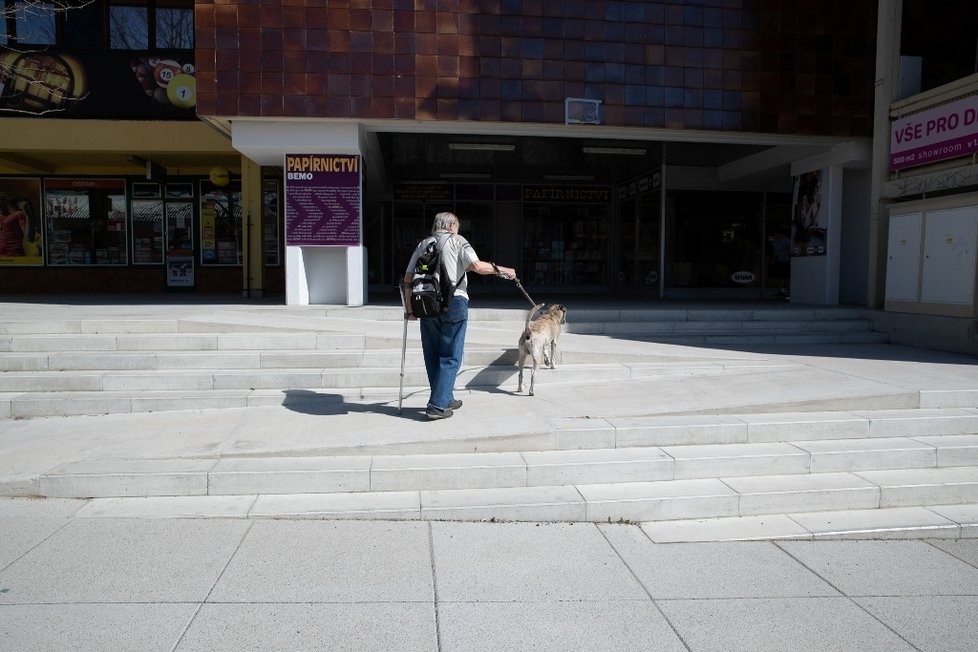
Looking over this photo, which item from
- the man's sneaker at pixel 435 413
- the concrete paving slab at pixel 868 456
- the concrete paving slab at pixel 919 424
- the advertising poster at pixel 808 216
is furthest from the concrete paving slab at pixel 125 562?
the advertising poster at pixel 808 216

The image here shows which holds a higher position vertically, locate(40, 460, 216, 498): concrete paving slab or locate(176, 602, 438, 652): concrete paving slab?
locate(40, 460, 216, 498): concrete paving slab

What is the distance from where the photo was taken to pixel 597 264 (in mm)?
19406

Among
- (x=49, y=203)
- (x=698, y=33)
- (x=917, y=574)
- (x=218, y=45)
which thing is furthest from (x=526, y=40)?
(x=49, y=203)

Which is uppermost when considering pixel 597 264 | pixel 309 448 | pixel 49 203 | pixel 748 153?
pixel 748 153

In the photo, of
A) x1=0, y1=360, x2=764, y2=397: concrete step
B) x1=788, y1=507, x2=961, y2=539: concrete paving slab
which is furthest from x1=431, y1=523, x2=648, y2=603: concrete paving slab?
x1=0, y1=360, x2=764, y2=397: concrete step

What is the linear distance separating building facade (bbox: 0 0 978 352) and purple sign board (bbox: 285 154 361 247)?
0.03 m

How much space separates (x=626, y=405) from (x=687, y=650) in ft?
12.0

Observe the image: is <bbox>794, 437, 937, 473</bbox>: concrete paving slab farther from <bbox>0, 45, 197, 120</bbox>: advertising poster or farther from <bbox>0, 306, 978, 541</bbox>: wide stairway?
<bbox>0, 45, 197, 120</bbox>: advertising poster

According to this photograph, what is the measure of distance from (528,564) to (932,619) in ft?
7.12

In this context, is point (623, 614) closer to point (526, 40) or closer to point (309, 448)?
point (309, 448)

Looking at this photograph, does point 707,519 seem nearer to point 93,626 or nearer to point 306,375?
point 93,626

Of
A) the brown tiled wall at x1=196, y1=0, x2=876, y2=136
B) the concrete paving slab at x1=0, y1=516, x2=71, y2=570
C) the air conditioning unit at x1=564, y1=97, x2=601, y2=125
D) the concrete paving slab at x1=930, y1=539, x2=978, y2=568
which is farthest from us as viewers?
the air conditioning unit at x1=564, y1=97, x2=601, y2=125

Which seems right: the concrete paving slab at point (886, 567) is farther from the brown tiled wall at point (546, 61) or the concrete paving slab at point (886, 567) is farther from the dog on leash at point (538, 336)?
the brown tiled wall at point (546, 61)

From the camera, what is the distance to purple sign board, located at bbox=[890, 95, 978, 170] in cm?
973
